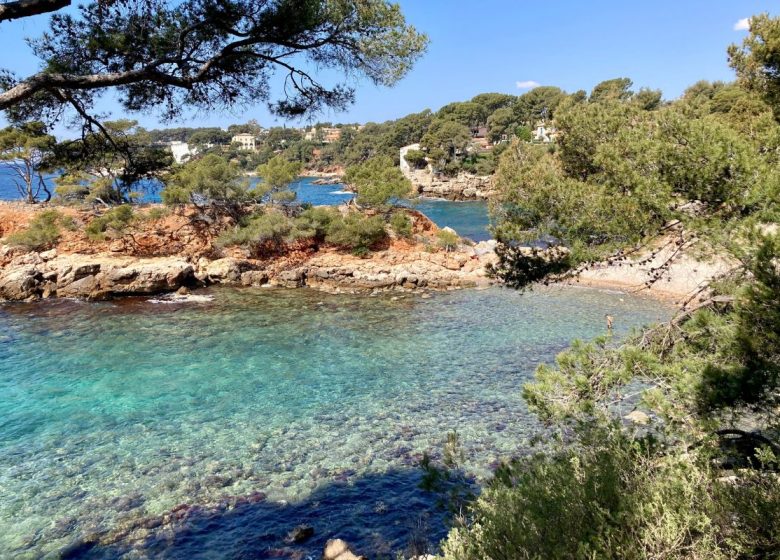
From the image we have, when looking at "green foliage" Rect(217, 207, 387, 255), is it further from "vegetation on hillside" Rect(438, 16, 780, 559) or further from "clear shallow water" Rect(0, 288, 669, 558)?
"vegetation on hillside" Rect(438, 16, 780, 559)

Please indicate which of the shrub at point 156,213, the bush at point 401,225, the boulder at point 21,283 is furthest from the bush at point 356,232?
the boulder at point 21,283

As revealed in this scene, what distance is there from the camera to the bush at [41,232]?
22.8 m

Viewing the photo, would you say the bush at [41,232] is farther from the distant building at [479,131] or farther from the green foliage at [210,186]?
the distant building at [479,131]

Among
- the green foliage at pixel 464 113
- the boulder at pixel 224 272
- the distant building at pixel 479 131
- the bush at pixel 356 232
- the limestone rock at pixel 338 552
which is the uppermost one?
the green foliage at pixel 464 113

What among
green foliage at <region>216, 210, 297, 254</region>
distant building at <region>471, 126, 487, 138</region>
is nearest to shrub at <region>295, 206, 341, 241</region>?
green foliage at <region>216, 210, 297, 254</region>

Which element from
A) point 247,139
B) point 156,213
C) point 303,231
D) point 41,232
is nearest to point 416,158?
point 303,231

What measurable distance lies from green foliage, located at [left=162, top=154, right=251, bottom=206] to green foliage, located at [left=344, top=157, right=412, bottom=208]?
245 inches

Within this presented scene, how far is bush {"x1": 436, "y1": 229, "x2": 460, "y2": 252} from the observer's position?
26.7 m

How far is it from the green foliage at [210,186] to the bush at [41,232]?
16.3ft

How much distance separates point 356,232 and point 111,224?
473 inches

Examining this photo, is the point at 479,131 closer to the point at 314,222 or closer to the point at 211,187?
the point at 314,222

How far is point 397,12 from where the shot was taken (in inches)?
→ 228

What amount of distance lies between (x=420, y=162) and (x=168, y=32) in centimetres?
7034

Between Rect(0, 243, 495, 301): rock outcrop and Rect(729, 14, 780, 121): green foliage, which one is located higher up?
Rect(729, 14, 780, 121): green foliage
